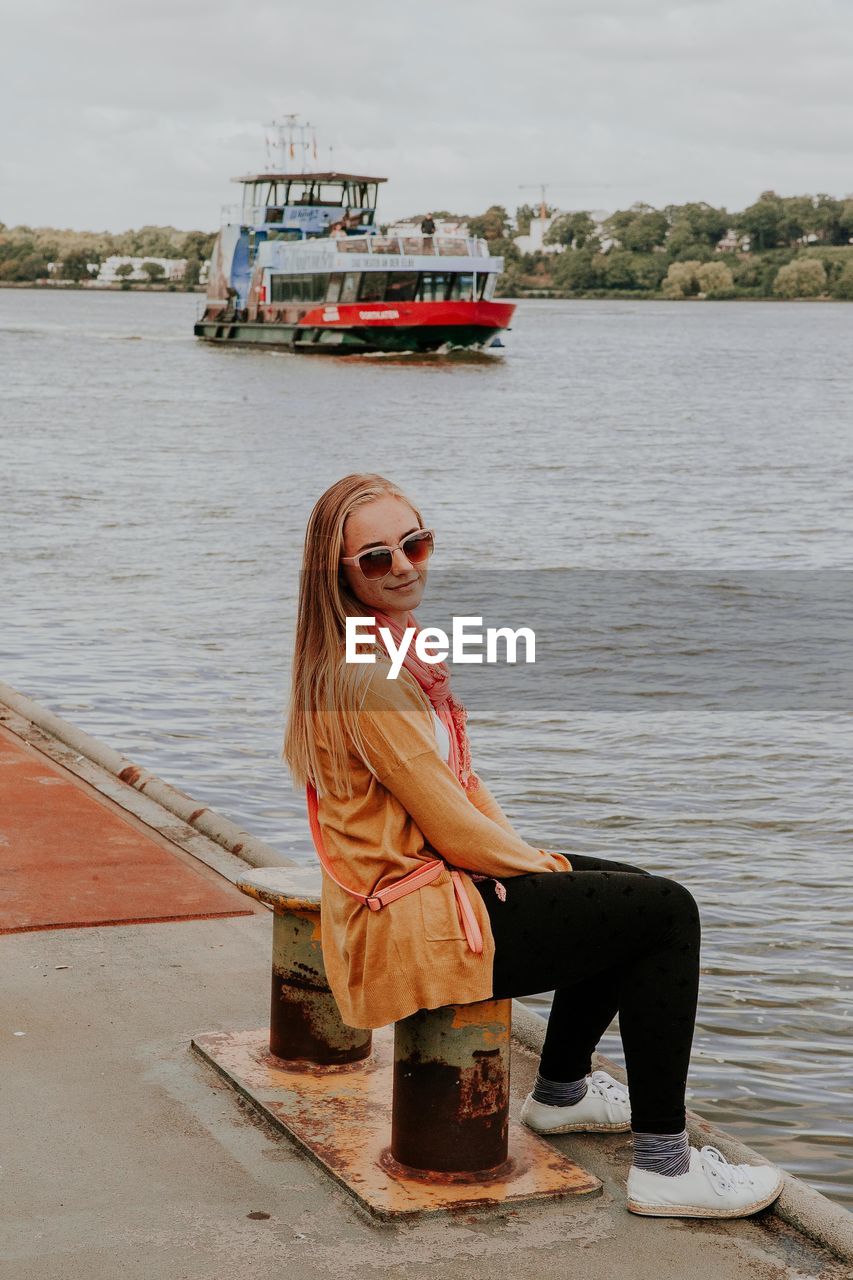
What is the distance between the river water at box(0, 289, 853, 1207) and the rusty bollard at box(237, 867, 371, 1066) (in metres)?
1.46

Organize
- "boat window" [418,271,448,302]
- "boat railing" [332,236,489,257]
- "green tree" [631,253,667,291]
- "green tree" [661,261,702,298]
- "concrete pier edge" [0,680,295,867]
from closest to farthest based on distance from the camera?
"concrete pier edge" [0,680,295,867], "boat railing" [332,236,489,257], "boat window" [418,271,448,302], "green tree" [661,261,702,298], "green tree" [631,253,667,291]

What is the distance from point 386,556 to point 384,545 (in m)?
0.02

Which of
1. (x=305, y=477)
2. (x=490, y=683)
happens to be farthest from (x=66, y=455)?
(x=490, y=683)

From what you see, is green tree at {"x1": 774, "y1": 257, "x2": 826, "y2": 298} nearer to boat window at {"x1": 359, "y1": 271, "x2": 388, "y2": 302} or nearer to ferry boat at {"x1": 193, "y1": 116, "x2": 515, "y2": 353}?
ferry boat at {"x1": 193, "y1": 116, "x2": 515, "y2": 353}

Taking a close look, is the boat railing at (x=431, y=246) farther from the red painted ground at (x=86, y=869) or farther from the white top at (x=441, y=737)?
the white top at (x=441, y=737)

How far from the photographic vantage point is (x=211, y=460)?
106ft

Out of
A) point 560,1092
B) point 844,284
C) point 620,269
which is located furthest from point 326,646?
point 620,269

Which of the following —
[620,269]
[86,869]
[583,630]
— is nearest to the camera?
[86,869]

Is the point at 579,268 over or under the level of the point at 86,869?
over

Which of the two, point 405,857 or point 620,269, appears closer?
point 405,857

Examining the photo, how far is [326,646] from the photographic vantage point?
3.34 meters

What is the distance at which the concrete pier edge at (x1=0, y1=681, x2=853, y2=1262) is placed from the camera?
3.39 m

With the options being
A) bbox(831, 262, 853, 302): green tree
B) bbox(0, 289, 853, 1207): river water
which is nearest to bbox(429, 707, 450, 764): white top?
bbox(0, 289, 853, 1207): river water

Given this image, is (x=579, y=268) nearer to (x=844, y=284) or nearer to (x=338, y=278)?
(x=844, y=284)
